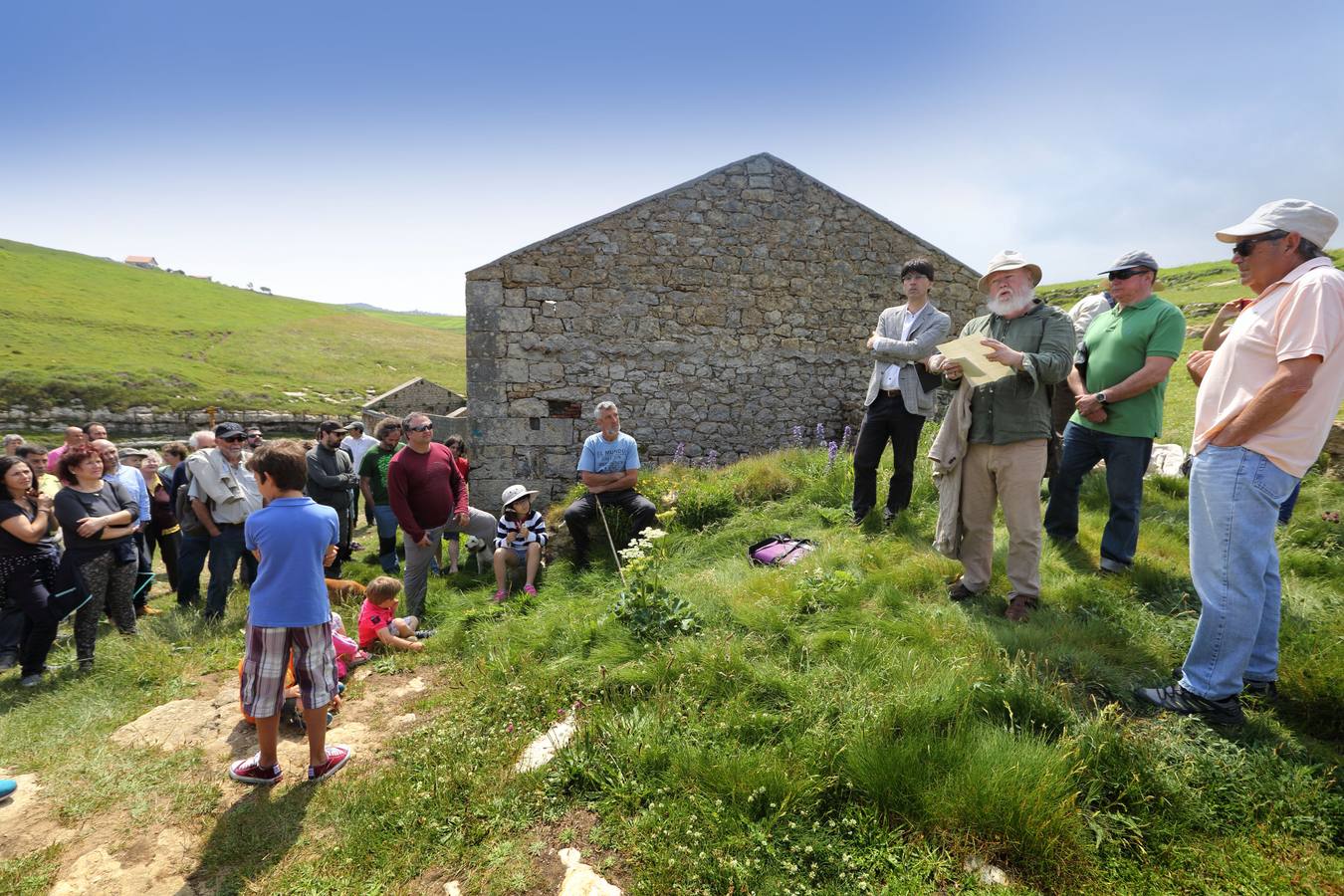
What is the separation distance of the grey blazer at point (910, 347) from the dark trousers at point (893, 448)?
94mm

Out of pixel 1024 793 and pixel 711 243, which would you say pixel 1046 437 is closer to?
pixel 1024 793

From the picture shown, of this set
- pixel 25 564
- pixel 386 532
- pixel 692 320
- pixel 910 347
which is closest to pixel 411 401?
pixel 386 532

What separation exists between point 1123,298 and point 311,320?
6093cm

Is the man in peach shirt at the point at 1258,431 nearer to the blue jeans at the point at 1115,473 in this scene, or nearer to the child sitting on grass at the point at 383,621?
the blue jeans at the point at 1115,473

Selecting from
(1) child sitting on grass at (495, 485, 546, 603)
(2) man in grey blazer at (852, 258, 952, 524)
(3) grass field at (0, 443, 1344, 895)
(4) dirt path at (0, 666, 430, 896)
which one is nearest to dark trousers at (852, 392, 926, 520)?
(2) man in grey blazer at (852, 258, 952, 524)

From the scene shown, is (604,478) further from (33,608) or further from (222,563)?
(33,608)

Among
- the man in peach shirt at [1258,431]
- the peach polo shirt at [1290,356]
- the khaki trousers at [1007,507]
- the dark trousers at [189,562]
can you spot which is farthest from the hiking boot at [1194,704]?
the dark trousers at [189,562]

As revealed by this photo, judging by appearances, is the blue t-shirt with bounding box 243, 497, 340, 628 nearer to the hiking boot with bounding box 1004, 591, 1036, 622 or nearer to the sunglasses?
the hiking boot with bounding box 1004, 591, 1036, 622

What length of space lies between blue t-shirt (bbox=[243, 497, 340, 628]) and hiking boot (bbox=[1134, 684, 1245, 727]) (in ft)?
13.8

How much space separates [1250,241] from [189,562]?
352 inches

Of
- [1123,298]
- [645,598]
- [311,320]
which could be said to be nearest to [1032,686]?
[645,598]

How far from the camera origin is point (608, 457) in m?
6.14

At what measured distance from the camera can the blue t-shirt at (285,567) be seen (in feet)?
10.3

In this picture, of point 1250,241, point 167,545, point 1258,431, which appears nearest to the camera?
point 1258,431
